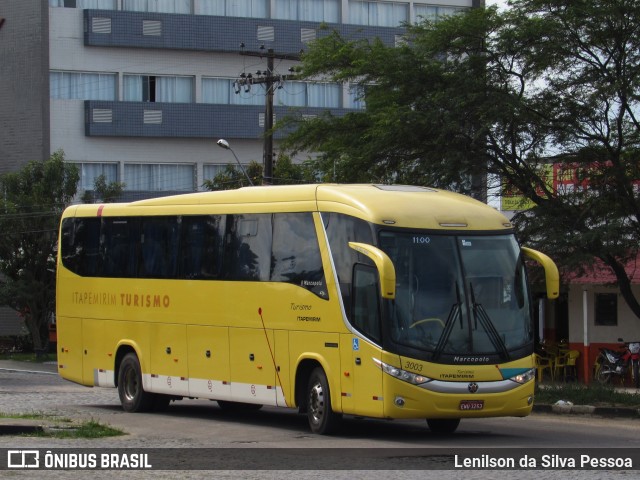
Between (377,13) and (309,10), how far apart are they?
3754 millimetres

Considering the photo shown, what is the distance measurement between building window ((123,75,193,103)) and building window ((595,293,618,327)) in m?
32.4

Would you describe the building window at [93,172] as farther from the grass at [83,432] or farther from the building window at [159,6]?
the grass at [83,432]

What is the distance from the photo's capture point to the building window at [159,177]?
5828cm

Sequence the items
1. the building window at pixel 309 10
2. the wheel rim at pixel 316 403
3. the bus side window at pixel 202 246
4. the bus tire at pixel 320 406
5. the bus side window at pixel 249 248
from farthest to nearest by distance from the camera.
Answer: the building window at pixel 309 10, the bus side window at pixel 202 246, the bus side window at pixel 249 248, the wheel rim at pixel 316 403, the bus tire at pixel 320 406

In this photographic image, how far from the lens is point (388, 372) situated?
1645 centimetres

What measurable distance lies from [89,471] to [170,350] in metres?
8.32

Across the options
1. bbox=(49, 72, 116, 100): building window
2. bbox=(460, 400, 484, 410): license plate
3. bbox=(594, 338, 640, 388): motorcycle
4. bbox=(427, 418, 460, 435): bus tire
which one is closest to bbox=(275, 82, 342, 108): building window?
bbox=(49, 72, 116, 100): building window

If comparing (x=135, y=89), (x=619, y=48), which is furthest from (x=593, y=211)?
(x=135, y=89)

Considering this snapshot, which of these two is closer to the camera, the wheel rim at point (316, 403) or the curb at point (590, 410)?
the wheel rim at point (316, 403)

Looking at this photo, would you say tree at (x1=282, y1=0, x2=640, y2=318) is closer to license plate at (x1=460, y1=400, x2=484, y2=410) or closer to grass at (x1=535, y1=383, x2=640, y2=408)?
grass at (x1=535, y1=383, x2=640, y2=408)

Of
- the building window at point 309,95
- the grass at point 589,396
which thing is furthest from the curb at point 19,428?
the building window at point 309,95

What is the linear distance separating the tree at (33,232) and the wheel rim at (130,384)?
26.2 meters

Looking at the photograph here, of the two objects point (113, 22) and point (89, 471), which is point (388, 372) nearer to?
point (89, 471)

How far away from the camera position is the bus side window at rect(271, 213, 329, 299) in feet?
58.8
